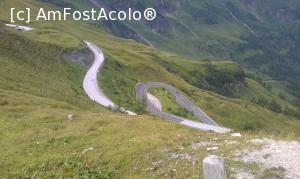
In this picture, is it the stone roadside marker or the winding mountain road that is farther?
the winding mountain road

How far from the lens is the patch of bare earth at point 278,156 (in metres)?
24.1

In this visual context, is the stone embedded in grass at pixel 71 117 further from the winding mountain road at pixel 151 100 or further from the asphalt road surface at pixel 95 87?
the winding mountain road at pixel 151 100

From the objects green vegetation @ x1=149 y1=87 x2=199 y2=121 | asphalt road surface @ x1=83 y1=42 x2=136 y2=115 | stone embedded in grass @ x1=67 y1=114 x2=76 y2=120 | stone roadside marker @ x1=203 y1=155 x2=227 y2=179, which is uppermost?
stone roadside marker @ x1=203 y1=155 x2=227 y2=179

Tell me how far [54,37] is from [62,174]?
6381 inches

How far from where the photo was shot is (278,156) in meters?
25.7

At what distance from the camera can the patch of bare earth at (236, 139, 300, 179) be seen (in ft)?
79.1

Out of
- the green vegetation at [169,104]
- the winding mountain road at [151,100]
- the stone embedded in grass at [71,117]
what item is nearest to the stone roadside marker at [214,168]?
the stone embedded in grass at [71,117]

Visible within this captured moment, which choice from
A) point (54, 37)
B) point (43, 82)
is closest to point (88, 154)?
point (43, 82)

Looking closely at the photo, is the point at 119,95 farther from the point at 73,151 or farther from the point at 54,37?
the point at 73,151

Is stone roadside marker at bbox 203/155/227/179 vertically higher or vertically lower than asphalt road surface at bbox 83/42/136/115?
higher

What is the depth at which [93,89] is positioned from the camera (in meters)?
147

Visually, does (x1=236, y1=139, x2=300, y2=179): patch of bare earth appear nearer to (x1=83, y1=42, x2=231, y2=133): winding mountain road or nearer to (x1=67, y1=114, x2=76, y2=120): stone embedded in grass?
(x1=67, y1=114, x2=76, y2=120): stone embedded in grass

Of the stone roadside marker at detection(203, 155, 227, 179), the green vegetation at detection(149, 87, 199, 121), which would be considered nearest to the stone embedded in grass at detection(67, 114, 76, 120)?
the stone roadside marker at detection(203, 155, 227, 179)

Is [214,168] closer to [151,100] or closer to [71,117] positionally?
[71,117]
